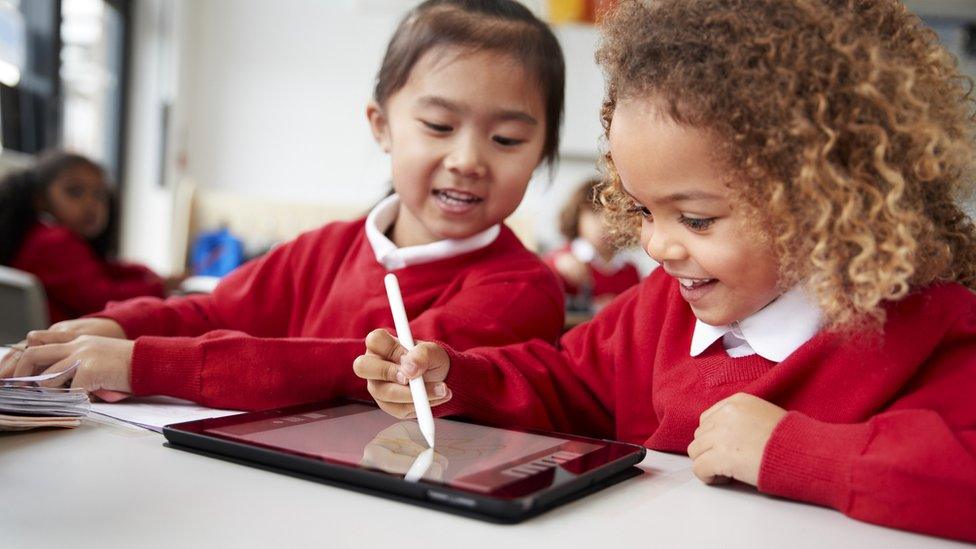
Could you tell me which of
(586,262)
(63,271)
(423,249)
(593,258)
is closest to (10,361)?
(423,249)

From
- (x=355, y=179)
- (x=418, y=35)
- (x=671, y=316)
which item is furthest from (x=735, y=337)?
(x=355, y=179)

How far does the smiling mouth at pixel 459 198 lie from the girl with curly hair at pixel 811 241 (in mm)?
379

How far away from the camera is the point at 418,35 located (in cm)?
120

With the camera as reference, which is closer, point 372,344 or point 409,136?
point 372,344

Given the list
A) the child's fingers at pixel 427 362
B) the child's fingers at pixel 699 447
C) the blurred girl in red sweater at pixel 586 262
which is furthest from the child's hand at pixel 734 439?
the blurred girl in red sweater at pixel 586 262

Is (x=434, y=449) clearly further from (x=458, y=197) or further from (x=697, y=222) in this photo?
(x=458, y=197)

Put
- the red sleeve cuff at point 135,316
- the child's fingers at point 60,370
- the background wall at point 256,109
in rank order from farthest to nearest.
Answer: the background wall at point 256,109 → the red sleeve cuff at point 135,316 → the child's fingers at point 60,370

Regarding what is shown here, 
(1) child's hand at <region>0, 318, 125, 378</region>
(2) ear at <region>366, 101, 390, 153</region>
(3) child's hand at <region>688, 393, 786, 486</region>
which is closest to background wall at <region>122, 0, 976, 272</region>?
A: (2) ear at <region>366, 101, 390, 153</region>

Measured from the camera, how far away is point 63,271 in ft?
9.73

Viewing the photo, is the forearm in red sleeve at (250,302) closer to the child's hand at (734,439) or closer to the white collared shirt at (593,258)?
the child's hand at (734,439)

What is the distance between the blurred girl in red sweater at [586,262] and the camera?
3.45m

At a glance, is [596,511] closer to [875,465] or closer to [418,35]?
[875,465]

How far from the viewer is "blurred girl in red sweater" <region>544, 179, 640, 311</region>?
345 cm

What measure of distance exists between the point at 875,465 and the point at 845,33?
0.31 meters
